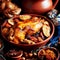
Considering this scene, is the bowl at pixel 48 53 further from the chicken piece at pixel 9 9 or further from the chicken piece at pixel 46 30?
the chicken piece at pixel 9 9

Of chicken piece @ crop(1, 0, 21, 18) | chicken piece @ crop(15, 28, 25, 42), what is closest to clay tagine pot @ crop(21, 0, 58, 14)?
chicken piece @ crop(1, 0, 21, 18)

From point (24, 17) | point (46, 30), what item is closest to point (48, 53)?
point (46, 30)

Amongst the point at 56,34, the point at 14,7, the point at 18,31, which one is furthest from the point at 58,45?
the point at 14,7

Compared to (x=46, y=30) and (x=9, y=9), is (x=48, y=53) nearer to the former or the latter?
(x=46, y=30)

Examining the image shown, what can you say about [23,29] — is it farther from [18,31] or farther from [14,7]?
[14,7]

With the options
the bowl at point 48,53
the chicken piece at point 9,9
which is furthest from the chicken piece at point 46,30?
the chicken piece at point 9,9
